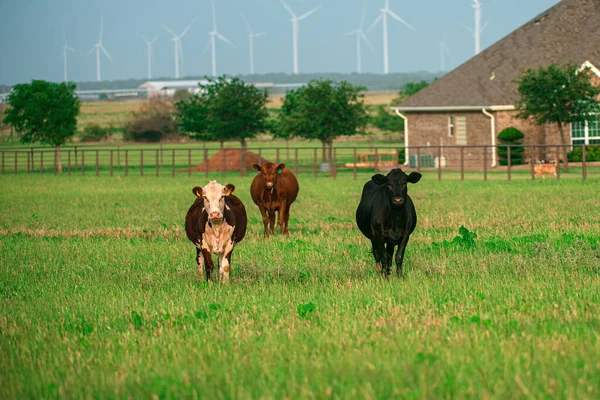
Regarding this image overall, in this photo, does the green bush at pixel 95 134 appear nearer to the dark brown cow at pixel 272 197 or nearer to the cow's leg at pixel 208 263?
the dark brown cow at pixel 272 197

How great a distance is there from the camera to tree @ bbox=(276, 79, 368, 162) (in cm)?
6231

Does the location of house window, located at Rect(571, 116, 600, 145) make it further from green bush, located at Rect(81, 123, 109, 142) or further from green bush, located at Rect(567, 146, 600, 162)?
green bush, located at Rect(81, 123, 109, 142)

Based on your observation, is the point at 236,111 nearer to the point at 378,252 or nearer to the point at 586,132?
the point at 586,132

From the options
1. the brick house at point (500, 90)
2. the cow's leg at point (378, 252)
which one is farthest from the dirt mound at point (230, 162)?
the cow's leg at point (378, 252)

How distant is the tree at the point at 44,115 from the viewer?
69.3 meters

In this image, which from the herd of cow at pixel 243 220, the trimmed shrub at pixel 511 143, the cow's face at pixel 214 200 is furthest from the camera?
the trimmed shrub at pixel 511 143

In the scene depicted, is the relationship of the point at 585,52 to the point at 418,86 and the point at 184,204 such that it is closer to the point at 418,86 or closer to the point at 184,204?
the point at 184,204

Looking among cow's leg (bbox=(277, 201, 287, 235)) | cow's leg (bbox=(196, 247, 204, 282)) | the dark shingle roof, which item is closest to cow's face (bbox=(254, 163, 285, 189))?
cow's leg (bbox=(277, 201, 287, 235))

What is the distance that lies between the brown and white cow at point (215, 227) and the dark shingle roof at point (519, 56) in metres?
42.5

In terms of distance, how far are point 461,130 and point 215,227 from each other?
44.9m

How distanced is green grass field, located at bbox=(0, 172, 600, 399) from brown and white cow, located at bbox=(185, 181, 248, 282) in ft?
1.14

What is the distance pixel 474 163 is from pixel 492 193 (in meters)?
21.9

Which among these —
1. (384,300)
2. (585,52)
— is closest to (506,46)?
(585,52)

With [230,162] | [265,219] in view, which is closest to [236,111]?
[230,162]
